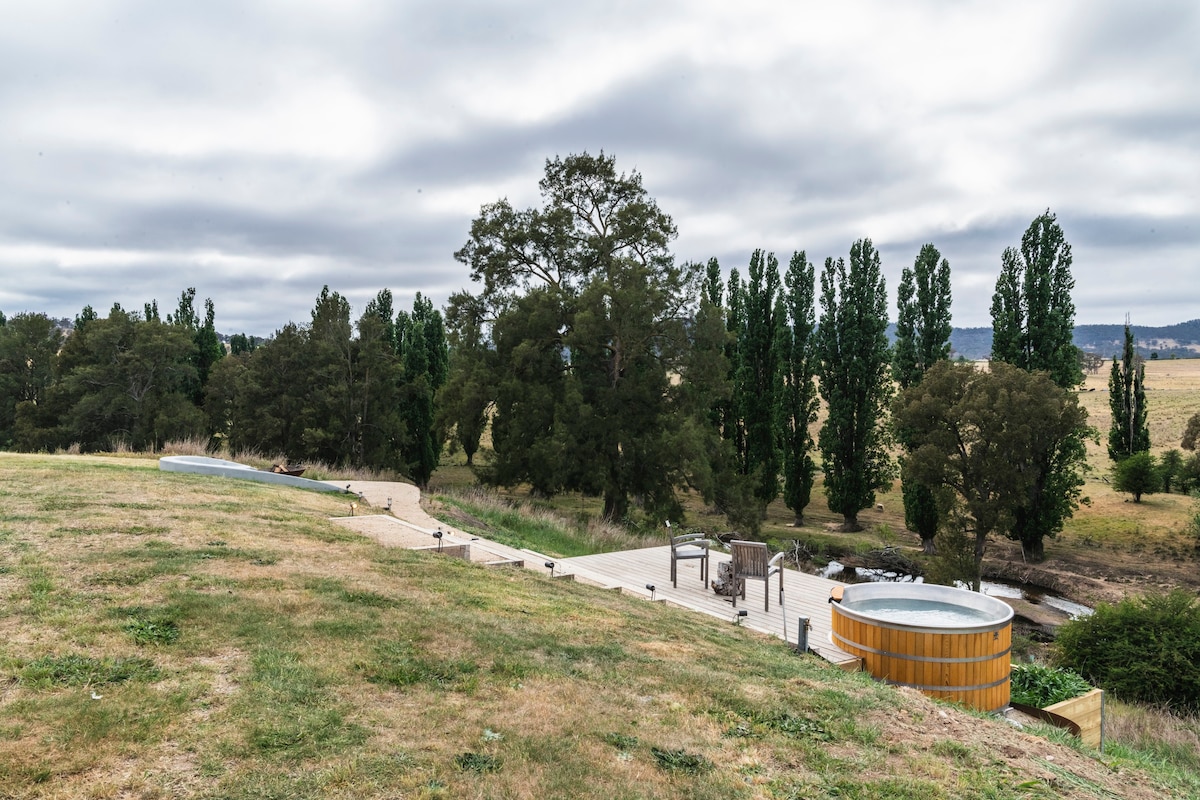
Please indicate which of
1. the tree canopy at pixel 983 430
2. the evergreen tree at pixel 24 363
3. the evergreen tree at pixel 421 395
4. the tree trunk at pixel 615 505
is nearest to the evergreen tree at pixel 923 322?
the tree canopy at pixel 983 430

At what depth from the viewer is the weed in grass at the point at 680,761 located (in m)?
3.87

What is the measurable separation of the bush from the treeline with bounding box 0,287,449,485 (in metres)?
23.5

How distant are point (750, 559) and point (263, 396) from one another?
27647 millimetres

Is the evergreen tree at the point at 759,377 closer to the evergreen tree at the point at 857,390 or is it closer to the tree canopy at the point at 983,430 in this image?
the evergreen tree at the point at 857,390

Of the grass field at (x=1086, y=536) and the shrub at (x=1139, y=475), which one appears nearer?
the grass field at (x=1086, y=536)

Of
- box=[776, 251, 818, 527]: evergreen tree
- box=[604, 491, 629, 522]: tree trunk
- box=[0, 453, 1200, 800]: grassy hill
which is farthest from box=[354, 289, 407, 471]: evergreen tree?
box=[0, 453, 1200, 800]: grassy hill

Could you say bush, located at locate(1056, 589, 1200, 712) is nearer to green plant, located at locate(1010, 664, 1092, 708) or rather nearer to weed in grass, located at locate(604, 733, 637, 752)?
green plant, located at locate(1010, 664, 1092, 708)

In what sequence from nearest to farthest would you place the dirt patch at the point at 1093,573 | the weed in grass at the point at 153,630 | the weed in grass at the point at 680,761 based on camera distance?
the weed in grass at the point at 680,761, the weed in grass at the point at 153,630, the dirt patch at the point at 1093,573

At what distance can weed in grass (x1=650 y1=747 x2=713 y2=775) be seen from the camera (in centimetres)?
387

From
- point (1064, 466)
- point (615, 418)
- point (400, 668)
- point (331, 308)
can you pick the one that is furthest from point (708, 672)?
point (331, 308)

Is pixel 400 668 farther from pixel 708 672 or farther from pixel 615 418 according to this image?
pixel 615 418

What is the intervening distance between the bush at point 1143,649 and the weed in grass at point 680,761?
29.4 feet

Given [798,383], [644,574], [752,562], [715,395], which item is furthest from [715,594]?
[798,383]

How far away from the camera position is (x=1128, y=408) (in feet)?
100
